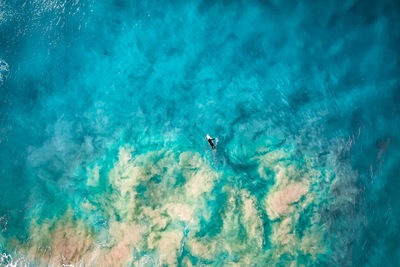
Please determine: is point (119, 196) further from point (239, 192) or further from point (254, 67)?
point (254, 67)

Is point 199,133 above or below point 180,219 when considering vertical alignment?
above

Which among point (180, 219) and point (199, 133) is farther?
point (199, 133)

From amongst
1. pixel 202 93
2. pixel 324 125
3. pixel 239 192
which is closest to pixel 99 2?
pixel 202 93

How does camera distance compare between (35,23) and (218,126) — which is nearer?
(218,126)
